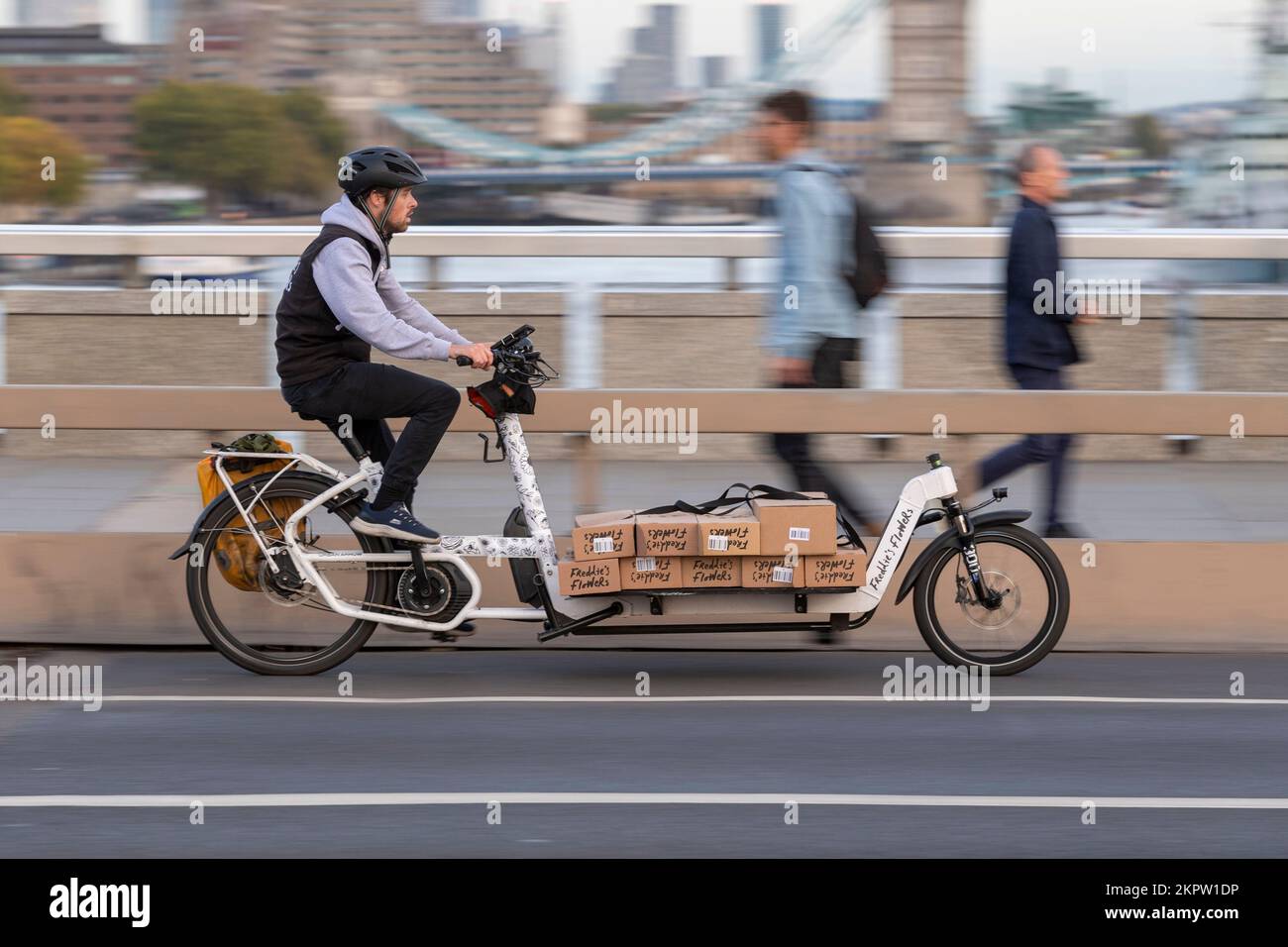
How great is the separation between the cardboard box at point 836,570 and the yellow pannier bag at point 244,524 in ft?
6.36

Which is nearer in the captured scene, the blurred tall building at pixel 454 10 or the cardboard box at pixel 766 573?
the cardboard box at pixel 766 573

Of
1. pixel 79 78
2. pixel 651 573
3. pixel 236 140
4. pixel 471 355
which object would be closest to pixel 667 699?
pixel 651 573

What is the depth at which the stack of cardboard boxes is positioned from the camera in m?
6.98

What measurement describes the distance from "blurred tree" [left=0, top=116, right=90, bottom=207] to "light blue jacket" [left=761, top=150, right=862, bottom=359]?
30.2 ft

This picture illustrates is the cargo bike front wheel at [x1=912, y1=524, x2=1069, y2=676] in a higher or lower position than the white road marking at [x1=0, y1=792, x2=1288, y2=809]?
higher

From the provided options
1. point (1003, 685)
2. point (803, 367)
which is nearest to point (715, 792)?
point (1003, 685)

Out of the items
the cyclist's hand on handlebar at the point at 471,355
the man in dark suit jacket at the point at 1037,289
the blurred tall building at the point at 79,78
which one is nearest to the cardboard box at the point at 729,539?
the cyclist's hand on handlebar at the point at 471,355

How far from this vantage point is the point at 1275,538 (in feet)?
26.9

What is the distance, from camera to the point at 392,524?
7191 mm

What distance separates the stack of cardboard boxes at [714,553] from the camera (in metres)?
6.98

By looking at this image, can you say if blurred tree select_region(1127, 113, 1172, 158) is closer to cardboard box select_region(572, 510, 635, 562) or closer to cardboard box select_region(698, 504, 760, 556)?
cardboard box select_region(698, 504, 760, 556)

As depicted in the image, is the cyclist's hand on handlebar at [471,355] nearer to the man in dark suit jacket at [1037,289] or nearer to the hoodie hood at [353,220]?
the hoodie hood at [353,220]

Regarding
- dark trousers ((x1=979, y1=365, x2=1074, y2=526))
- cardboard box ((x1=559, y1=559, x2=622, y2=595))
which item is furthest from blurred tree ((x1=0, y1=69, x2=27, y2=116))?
cardboard box ((x1=559, y1=559, x2=622, y2=595))

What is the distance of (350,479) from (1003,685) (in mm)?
2574
